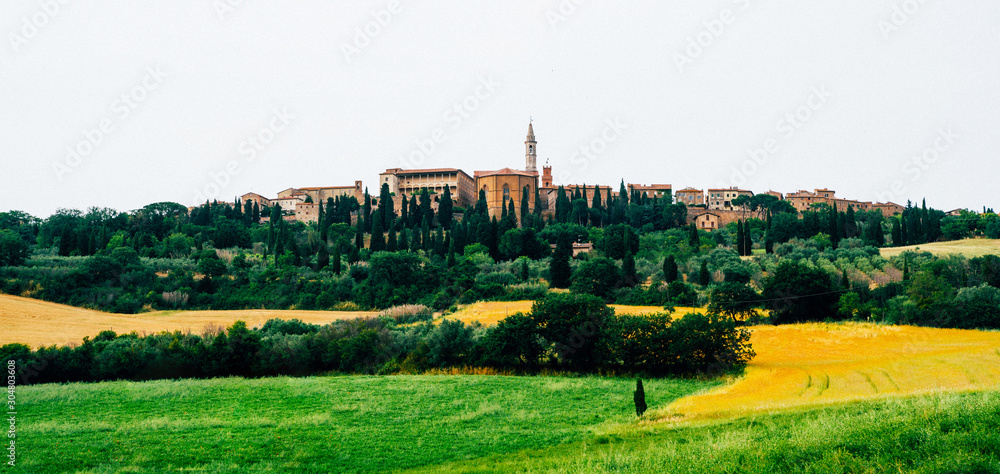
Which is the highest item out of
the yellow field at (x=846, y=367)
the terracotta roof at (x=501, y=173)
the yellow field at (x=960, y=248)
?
the terracotta roof at (x=501, y=173)

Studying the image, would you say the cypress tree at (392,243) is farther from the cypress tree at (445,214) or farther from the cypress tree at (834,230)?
the cypress tree at (834,230)

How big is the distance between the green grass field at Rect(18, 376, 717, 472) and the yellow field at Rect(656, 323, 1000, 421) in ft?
6.83

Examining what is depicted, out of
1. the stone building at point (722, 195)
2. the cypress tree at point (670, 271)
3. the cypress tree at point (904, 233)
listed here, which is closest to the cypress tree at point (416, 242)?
the cypress tree at point (670, 271)

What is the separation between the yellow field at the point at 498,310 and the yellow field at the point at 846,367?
537cm

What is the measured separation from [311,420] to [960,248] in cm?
5213

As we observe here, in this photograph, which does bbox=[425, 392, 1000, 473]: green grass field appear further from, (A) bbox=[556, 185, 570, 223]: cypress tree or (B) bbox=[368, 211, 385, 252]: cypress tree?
(A) bbox=[556, 185, 570, 223]: cypress tree

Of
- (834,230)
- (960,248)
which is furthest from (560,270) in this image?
(960,248)

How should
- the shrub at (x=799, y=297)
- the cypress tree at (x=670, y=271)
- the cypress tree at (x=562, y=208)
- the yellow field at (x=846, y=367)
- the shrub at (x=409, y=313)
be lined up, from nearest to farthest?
1. the yellow field at (x=846, y=367)
2. the shrub at (x=799, y=297)
3. the shrub at (x=409, y=313)
4. the cypress tree at (x=670, y=271)
5. the cypress tree at (x=562, y=208)

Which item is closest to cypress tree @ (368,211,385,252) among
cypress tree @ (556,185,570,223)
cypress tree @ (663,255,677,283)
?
cypress tree @ (556,185,570,223)

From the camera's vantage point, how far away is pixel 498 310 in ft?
115

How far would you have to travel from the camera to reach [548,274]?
44.3 m

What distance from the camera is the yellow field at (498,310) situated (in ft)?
106

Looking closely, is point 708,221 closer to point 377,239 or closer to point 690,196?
point 690,196

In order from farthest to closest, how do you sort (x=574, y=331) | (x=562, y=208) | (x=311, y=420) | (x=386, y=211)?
(x=562, y=208), (x=386, y=211), (x=574, y=331), (x=311, y=420)
